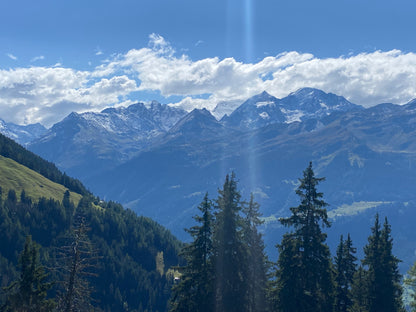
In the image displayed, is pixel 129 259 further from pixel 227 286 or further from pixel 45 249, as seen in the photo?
pixel 227 286

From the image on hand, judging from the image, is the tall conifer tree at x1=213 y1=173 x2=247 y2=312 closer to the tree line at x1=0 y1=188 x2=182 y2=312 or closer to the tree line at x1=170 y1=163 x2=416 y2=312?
the tree line at x1=170 y1=163 x2=416 y2=312

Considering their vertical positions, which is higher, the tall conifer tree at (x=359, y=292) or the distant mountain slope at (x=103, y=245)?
the distant mountain slope at (x=103, y=245)

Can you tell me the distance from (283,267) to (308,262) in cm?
214

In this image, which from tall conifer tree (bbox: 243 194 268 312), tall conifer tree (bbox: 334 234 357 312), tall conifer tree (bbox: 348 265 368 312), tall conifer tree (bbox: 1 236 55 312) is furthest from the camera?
tall conifer tree (bbox: 334 234 357 312)

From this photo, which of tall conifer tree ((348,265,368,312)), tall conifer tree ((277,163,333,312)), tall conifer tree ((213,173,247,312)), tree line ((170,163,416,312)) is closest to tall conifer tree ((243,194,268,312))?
tree line ((170,163,416,312))

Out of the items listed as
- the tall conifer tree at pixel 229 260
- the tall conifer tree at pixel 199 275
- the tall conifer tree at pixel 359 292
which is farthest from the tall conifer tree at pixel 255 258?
the tall conifer tree at pixel 359 292

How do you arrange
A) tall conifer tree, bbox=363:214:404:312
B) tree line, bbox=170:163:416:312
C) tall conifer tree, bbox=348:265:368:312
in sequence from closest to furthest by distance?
tree line, bbox=170:163:416:312 → tall conifer tree, bbox=363:214:404:312 → tall conifer tree, bbox=348:265:368:312

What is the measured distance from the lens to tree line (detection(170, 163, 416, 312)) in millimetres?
36250

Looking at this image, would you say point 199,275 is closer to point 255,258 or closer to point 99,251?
point 255,258

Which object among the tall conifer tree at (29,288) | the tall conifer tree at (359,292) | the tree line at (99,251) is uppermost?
the tree line at (99,251)

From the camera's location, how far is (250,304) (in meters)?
39.8

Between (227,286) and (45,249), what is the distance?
142 metres

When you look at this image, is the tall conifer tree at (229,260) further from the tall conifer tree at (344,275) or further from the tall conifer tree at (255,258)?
the tall conifer tree at (344,275)

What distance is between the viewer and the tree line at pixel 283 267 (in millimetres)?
36250
